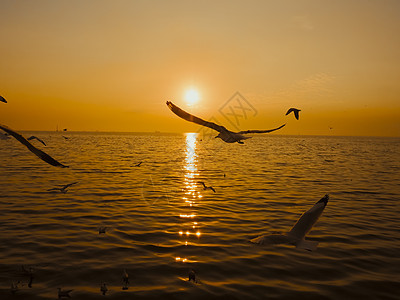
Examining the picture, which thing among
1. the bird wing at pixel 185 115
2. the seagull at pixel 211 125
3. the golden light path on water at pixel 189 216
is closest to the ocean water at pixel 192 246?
the golden light path on water at pixel 189 216

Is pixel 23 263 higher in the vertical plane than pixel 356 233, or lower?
lower

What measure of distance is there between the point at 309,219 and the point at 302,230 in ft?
2.27

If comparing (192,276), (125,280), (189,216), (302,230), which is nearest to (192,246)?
(192,276)

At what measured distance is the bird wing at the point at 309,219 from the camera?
19.0 ft

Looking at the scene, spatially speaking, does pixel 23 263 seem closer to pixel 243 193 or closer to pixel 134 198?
pixel 134 198

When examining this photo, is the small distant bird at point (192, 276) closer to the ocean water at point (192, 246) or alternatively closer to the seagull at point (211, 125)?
the ocean water at point (192, 246)

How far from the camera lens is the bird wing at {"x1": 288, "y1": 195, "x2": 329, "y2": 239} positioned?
229 inches

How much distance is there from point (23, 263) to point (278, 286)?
5.40m

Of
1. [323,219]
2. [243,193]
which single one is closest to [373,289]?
[323,219]

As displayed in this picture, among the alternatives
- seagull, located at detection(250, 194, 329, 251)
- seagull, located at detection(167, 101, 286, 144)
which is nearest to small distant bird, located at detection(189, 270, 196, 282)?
seagull, located at detection(250, 194, 329, 251)

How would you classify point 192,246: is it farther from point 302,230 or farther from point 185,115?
point 185,115

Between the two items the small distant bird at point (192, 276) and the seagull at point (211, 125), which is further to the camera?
the small distant bird at point (192, 276)

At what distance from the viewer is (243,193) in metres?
17.2

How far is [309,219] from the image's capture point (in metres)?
6.23
